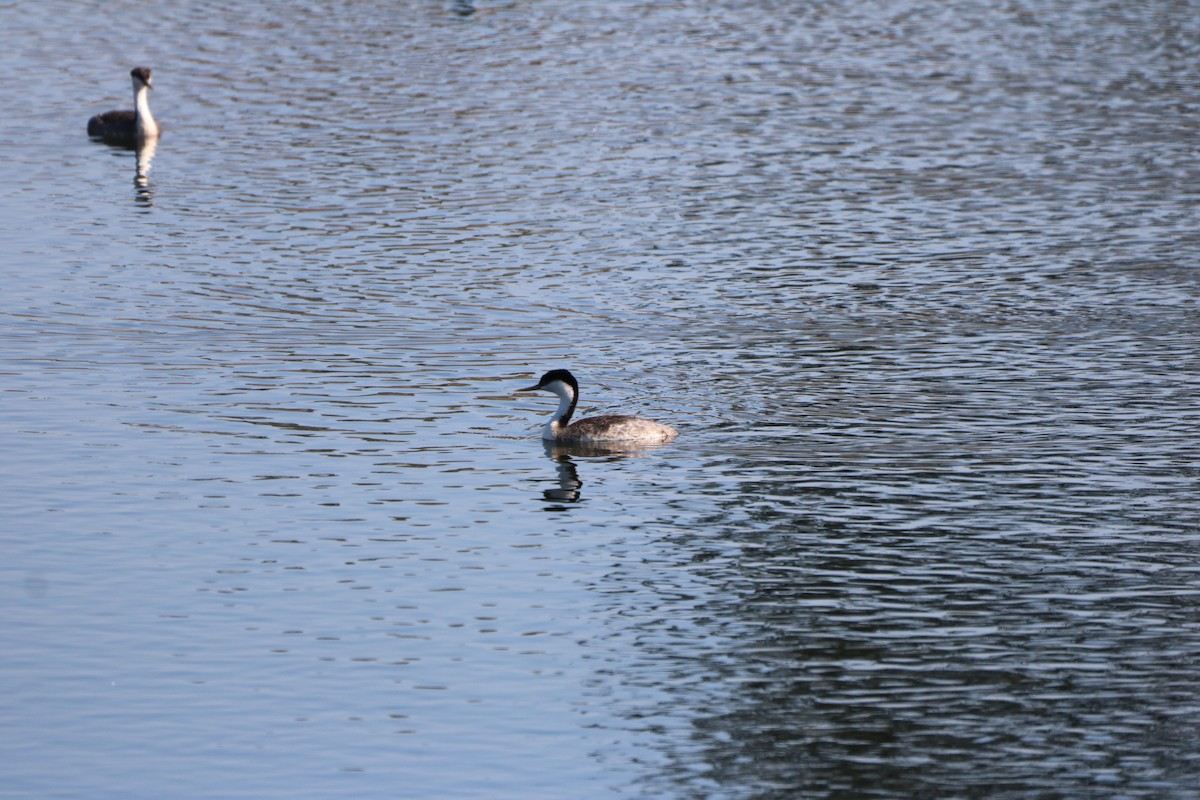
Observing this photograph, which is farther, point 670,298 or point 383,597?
point 670,298

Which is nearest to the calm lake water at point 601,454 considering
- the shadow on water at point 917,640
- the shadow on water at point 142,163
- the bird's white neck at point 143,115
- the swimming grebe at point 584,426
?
the shadow on water at point 917,640

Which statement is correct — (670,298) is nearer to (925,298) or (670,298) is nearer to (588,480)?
(925,298)

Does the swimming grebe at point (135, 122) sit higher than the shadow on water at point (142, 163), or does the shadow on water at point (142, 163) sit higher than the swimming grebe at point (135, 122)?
the swimming grebe at point (135, 122)

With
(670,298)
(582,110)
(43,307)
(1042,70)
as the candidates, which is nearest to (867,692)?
(670,298)

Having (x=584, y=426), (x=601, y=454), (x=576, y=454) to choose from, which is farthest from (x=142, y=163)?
(x=601, y=454)

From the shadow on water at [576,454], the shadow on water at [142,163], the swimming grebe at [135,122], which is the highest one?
the swimming grebe at [135,122]

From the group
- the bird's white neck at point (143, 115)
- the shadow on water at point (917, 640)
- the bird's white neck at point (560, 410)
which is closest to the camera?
the shadow on water at point (917, 640)

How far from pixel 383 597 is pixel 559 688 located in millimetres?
2857

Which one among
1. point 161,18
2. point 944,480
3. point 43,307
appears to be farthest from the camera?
point 161,18

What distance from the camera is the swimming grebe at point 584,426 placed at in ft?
81.1

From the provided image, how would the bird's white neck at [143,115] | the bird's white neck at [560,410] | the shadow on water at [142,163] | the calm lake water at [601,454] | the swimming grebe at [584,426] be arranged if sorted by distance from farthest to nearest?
the bird's white neck at [143,115] → the shadow on water at [142,163] → the bird's white neck at [560,410] → the swimming grebe at [584,426] → the calm lake water at [601,454]

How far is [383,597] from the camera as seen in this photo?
2008 cm

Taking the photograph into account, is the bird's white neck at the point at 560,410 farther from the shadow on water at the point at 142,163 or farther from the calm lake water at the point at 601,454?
the shadow on water at the point at 142,163

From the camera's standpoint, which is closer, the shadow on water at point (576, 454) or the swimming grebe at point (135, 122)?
the shadow on water at point (576, 454)
